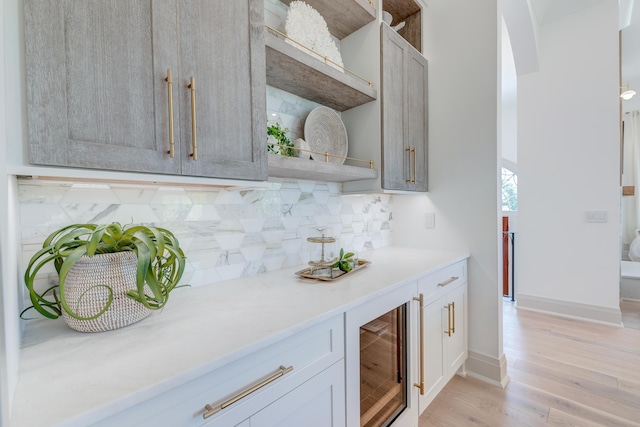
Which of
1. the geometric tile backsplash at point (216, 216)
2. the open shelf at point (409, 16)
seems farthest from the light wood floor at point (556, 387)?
the open shelf at point (409, 16)

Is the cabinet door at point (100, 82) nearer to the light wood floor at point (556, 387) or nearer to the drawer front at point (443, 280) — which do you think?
the drawer front at point (443, 280)

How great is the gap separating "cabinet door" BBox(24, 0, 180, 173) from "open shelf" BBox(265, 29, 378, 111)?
18.7 inches

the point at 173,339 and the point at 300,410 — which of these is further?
the point at 300,410

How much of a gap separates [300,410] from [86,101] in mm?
1043

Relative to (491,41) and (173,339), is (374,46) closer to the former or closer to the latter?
(491,41)

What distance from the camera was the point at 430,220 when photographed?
214 cm

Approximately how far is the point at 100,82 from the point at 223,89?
1.16 ft

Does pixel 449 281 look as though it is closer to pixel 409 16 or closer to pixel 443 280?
pixel 443 280

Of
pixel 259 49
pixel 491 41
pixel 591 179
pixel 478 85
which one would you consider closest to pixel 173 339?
pixel 259 49

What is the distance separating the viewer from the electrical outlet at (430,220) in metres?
2.12

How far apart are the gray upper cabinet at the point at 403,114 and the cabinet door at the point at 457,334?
0.78 m

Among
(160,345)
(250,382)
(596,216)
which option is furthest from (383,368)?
(596,216)

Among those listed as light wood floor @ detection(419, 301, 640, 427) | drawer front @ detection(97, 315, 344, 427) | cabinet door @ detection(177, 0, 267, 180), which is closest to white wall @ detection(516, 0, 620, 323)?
light wood floor @ detection(419, 301, 640, 427)

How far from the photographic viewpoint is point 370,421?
117 centimetres
